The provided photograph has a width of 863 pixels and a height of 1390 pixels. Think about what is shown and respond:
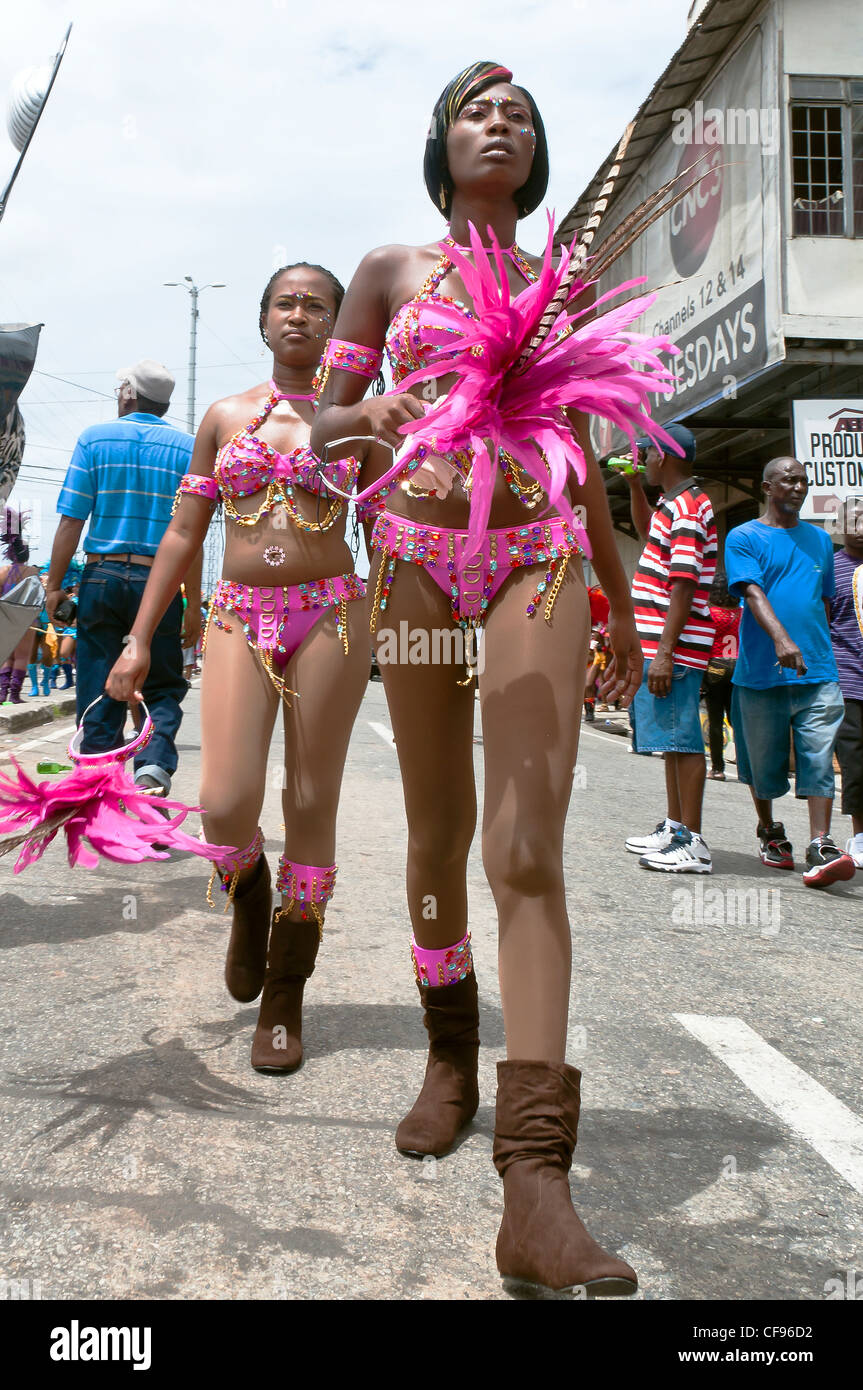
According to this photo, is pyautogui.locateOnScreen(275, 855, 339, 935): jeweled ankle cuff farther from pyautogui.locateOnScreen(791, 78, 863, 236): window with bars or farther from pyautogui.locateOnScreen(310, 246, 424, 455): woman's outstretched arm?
pyautogui.locateOnScreen(791, 78, 863, 236): window with bars

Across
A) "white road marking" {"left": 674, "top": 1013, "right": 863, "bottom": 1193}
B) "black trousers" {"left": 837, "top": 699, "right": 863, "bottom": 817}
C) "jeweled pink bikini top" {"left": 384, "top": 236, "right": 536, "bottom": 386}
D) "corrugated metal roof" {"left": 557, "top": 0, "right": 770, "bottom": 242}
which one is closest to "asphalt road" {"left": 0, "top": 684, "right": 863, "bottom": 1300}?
"white road marking" {"left": 674, "top": 1013, "right": 863, "bottom": 1193}

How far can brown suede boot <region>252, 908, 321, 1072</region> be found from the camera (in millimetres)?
2998

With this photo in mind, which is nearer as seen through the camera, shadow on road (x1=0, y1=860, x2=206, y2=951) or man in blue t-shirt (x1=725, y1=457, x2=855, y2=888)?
shadow on road (x1=0, y1=860, x2=206, y2=951)

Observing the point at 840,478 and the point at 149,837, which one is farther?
the point at 840,478

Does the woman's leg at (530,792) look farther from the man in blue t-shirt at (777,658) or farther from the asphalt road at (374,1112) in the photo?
the man in blue t-shirt at (777,658)

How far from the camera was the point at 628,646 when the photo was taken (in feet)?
8.27

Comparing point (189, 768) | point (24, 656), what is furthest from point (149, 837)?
point (189, 768)

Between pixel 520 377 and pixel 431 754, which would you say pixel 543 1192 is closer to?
pixel 431 754

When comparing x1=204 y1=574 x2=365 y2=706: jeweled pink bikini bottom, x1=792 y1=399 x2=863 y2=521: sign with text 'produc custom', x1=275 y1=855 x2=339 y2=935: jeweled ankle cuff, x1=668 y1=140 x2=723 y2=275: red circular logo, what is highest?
x1=668 y1=140 x2=723 y2=275: red circular logo

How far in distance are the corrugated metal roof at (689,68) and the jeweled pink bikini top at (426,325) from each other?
40.4 feet

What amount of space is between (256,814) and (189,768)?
6.15 m

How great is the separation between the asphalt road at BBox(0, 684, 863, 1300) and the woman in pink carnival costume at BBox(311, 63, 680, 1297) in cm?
23

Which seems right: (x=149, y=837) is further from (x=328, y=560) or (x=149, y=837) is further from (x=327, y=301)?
(x=327, y=301)

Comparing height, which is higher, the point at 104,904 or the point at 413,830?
the point at 413,830
